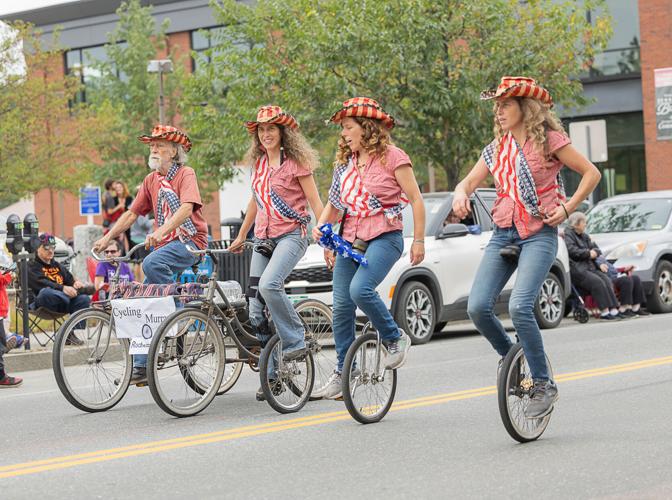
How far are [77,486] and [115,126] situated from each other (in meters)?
37.9

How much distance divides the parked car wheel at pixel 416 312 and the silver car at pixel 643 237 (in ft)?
15.9

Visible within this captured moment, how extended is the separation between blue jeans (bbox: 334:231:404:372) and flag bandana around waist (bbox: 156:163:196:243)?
61.5 inches

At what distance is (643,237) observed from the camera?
1888cm

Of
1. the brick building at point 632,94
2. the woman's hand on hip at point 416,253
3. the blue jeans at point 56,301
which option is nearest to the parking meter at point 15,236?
the blue jeans at point 56,301

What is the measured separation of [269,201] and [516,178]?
225 cm

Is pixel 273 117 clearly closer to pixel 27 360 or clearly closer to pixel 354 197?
pixel 354 197

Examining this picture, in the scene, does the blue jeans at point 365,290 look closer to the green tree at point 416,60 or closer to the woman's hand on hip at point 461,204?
the woman's hand on hip at point 461,204

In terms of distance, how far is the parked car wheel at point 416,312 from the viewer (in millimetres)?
14484

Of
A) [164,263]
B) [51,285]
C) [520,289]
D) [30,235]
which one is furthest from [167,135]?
[51,285]

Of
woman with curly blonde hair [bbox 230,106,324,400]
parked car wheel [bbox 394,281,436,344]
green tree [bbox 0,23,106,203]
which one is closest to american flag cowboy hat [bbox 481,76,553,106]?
woman with curly blonde hair [bbox 230,106,324,400]

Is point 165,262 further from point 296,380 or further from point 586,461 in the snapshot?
point 586,461

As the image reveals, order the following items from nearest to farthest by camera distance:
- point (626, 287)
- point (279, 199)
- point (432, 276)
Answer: point (279, 199) → point (432, 276) → point (626, 287)

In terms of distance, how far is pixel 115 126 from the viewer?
1711 inches

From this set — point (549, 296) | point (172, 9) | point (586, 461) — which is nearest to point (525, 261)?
point (586, 461)
